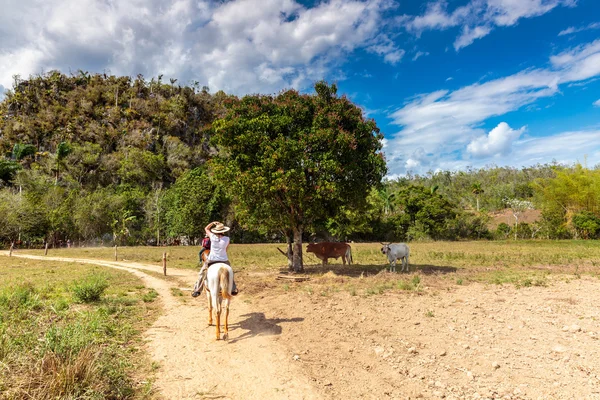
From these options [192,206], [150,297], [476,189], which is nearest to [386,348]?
[150,297]

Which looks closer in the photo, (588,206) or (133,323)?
(133,323)

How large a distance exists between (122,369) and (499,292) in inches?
451

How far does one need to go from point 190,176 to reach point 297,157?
1656 inches

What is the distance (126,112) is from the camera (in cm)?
6988

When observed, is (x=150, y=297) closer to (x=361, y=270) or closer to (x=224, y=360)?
(x=224, y=360)

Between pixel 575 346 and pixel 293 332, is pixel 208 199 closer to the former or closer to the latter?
pixel 293 332

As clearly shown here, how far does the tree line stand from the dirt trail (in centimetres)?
711

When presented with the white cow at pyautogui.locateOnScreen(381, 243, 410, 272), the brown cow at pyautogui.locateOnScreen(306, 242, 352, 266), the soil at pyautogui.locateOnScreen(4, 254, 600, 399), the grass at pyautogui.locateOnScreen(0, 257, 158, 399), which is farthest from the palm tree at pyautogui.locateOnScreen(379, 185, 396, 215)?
the grass at pyautogui.locateOnScreen(0, 257, 158, 399)

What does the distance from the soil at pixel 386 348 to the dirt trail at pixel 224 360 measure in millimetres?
19

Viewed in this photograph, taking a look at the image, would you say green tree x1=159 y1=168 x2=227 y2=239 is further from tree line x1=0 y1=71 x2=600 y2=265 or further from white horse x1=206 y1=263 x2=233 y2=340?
white horse x1=206 y1=263 x2=233 y2=340

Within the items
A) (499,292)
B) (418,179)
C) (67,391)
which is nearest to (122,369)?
(67,391)

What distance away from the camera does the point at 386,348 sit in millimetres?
6645

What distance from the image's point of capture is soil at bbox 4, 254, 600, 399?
203 inches

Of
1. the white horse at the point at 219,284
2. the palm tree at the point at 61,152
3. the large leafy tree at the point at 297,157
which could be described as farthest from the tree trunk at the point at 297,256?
the palm tree at the point at 61,152
